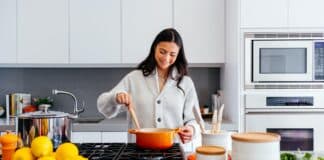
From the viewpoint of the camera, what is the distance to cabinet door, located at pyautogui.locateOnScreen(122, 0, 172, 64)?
123 inches

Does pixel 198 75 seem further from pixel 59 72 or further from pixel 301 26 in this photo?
pixel 59 72

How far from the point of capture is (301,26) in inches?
110

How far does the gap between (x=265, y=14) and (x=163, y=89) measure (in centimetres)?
122

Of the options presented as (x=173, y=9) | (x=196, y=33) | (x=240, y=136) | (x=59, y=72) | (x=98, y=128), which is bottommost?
(x=98, y=128)

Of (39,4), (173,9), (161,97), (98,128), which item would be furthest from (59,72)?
(161,97)

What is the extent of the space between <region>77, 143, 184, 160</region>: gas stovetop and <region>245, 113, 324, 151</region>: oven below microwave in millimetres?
1338

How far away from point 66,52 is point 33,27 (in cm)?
34

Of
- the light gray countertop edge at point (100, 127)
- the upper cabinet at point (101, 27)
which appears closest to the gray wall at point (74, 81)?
the upper cabinet at point (101, 27)

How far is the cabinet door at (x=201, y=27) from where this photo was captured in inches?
123

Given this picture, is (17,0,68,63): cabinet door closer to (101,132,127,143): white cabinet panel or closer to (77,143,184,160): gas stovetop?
(101,132,127,143): white cabinet panel

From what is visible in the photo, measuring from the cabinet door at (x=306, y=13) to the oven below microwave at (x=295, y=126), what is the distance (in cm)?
66

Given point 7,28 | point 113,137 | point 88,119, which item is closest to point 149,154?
point 113,137

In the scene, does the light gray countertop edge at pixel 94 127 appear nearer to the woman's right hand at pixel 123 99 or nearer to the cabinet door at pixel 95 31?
the cabinet door at pixel 95 31

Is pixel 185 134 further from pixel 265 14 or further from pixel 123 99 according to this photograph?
pixel 265 14
